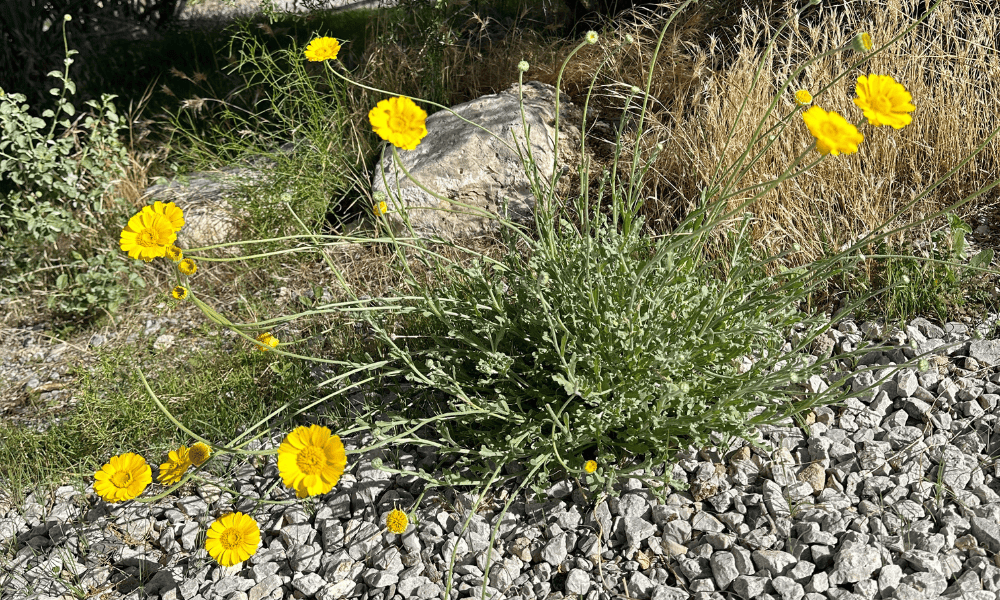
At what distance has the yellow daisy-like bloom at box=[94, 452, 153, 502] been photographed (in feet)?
5.23

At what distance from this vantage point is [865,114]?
4.16 feet

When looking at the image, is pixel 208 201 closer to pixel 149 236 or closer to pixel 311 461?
pixel 149 236

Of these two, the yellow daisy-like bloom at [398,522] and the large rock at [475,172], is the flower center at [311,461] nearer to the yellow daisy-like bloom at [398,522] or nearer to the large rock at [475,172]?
the yellow daisy-like bloom at [398,522]

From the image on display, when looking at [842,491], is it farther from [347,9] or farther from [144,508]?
[347,9]

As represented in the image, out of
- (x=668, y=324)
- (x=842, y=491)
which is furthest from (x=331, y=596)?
(x=842, y=491)

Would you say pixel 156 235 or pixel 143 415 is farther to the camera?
pixel 143 415

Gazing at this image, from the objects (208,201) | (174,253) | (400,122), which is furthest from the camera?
(208,201)

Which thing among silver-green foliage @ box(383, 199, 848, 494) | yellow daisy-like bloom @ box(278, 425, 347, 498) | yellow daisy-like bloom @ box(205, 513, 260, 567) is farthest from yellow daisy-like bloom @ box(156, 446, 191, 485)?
silver-green foliage @ box(383, 199, 848, 494)

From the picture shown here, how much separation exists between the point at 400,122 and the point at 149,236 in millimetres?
578

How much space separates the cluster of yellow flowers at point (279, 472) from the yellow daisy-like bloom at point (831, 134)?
3.09ft

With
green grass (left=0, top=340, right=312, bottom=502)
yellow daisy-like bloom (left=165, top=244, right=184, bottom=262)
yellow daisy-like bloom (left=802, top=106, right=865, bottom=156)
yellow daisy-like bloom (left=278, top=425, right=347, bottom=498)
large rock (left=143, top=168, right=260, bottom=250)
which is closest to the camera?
yellow daisy-like bloom (left=802, top=106, right=865, bottom=156)

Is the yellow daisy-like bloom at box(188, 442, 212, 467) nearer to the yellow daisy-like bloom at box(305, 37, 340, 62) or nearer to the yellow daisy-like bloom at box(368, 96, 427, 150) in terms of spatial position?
the yellow daisy-like bloom at box(368, 96, 427, 150)

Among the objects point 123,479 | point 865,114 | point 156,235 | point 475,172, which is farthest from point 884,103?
point 475,172

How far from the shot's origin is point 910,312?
215 centimetres
